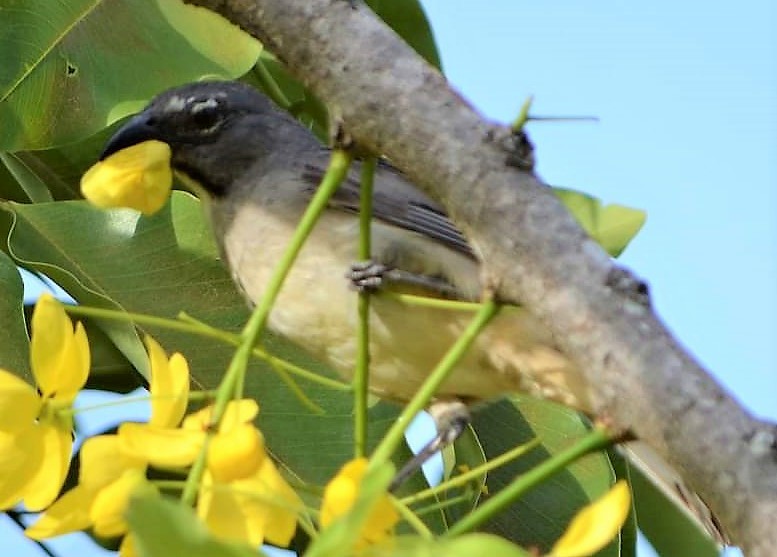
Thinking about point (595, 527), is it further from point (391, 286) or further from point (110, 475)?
point (391, 286)

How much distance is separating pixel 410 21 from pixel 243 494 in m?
1.77

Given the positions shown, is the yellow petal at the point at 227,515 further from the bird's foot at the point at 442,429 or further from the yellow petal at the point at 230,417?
the bird's foot at the point at 442,429

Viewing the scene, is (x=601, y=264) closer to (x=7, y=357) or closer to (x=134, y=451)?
(x=134, y=451)

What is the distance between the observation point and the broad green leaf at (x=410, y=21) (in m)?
2.77

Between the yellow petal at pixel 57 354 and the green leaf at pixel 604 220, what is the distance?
1.30m

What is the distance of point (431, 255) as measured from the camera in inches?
104

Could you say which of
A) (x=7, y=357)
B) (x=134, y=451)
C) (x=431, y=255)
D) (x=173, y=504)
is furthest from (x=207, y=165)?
(x=173, y=504)

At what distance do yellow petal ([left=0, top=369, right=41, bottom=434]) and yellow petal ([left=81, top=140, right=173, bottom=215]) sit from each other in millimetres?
308

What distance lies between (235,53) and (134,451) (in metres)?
1.26

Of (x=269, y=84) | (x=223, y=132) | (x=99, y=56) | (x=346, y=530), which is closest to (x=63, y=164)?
(x=99, y=56)

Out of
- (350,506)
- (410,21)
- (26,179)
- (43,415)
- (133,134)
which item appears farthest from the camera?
(410,21)

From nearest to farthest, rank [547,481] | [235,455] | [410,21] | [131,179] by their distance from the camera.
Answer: [235,455]
[131,179]
[547,481]
[410,21]

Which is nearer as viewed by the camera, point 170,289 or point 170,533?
point 170,533

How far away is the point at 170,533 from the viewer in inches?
34.5
